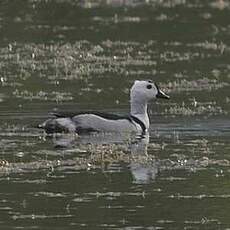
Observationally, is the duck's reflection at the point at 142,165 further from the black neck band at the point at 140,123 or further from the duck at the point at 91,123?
the black neck band at the point at 140,123

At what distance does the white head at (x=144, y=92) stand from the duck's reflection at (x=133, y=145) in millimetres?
1336

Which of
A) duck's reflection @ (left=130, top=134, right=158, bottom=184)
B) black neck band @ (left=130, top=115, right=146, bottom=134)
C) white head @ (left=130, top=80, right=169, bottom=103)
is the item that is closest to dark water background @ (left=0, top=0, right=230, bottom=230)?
duck's reflection @ (left=130, top=134, right=158, bottom=184)

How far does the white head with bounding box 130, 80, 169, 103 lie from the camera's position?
1925 cm

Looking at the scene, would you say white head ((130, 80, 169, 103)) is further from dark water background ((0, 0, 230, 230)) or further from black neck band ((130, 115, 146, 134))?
black neck band ((130, 115, 146, 134))

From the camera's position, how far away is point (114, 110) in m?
20.0

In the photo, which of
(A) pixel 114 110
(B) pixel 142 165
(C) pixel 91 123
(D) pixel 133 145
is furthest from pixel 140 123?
(B) pixel 142 165

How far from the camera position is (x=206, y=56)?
26297 millimetres

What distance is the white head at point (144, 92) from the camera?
19250mm

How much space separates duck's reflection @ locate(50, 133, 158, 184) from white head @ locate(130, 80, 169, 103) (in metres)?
1.34

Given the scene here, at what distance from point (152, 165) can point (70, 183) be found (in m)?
1.45

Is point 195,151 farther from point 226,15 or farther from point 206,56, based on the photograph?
point 226,15

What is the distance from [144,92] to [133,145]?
8.41ft

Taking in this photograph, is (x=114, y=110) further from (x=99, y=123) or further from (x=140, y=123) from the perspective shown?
(x=99, y=123)

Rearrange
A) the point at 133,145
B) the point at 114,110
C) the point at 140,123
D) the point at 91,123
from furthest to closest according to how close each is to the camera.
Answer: the point at 114,110, the point at 140,123, the point at 91,123, the point at 133,145
